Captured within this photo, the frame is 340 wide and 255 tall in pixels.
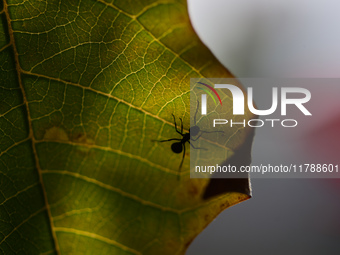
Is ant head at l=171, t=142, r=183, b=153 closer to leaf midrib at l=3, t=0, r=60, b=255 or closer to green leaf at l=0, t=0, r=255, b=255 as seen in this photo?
green leaf at l=0, t=0, r=255, b=255

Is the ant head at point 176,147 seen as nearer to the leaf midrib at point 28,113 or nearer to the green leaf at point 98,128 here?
the green leaf at point 98,128

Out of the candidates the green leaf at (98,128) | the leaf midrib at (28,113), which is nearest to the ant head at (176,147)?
the green leaf at (98,128)

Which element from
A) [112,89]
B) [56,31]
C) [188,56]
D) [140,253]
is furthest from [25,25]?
[140,253]

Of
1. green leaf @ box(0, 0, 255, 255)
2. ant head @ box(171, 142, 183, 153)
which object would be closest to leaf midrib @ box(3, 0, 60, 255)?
green leaf @ box(0, 0, 255, 255)

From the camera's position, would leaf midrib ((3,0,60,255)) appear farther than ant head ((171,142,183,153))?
No

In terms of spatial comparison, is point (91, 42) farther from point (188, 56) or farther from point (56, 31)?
point (188, 56)

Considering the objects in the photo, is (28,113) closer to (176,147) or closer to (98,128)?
(98,128)

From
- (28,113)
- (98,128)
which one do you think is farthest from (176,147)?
(28,113)

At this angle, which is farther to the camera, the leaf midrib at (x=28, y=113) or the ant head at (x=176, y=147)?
the ant head at (x=176, y=147)
